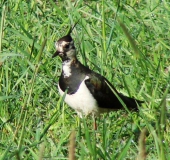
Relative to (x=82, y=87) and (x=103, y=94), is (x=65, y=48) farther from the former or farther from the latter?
(x=103, y=94)

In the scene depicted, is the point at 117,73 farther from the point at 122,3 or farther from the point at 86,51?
the point at 122,3

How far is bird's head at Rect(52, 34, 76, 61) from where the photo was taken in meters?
4.48

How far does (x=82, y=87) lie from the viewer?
4.43 metres

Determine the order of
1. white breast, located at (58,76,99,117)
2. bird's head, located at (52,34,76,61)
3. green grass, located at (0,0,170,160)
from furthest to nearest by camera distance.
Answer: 1. bird's head, located at (52,34,76,61)
2. white breast, located at (58,76,99,117)
3. green grass, located at (0,0,170,160)

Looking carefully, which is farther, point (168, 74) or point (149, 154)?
point (168, 74)

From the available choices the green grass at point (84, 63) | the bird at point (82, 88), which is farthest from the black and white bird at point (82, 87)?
the green grass at point (84, 63)

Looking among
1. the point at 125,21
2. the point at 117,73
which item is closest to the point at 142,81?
the point at 117,73

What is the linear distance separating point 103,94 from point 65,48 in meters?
0.44

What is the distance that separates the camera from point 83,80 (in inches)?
177

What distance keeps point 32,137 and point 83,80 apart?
0.58 metres

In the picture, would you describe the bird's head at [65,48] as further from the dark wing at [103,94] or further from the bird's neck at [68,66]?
the dark wing at [103,94]

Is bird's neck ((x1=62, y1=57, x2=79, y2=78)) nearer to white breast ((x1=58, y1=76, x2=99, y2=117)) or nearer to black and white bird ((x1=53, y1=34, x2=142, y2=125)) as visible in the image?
black and white bird ((x1=53, y1=34, x2=142, y2=125))

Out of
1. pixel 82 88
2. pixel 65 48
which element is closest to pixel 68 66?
pixel 65 48

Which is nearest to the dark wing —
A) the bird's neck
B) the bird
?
the bird
